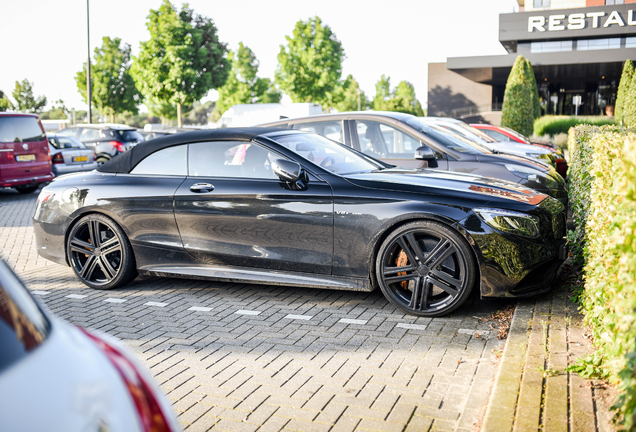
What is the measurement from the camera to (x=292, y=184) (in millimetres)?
5219

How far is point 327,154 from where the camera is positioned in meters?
5.75

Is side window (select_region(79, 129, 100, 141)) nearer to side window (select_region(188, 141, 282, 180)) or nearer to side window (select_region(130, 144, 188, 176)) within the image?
side window (select_region(130, 144, 188, 176))

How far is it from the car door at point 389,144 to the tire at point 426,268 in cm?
301

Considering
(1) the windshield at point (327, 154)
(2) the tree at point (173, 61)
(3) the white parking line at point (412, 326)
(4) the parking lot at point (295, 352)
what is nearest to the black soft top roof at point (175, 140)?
(1) the windshield at point (327, 154)

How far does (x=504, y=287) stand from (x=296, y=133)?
2524 mm

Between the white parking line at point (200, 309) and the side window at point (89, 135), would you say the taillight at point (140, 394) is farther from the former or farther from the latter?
the side window at point (89, 135)

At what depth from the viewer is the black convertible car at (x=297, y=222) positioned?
15.5ft

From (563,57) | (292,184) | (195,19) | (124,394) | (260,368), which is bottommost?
(260,368)

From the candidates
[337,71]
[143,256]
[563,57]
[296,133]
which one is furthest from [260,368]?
[337,71]

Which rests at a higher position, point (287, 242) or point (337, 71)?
point (337, 71)

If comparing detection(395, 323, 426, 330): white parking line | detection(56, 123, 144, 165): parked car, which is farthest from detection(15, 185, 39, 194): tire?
detection(395, 323, 426, 330): white parking line

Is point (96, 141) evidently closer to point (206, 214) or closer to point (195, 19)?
point (206, 214)

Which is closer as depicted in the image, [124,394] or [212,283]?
[124,394]

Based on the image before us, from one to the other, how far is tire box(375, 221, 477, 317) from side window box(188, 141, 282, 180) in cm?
129
